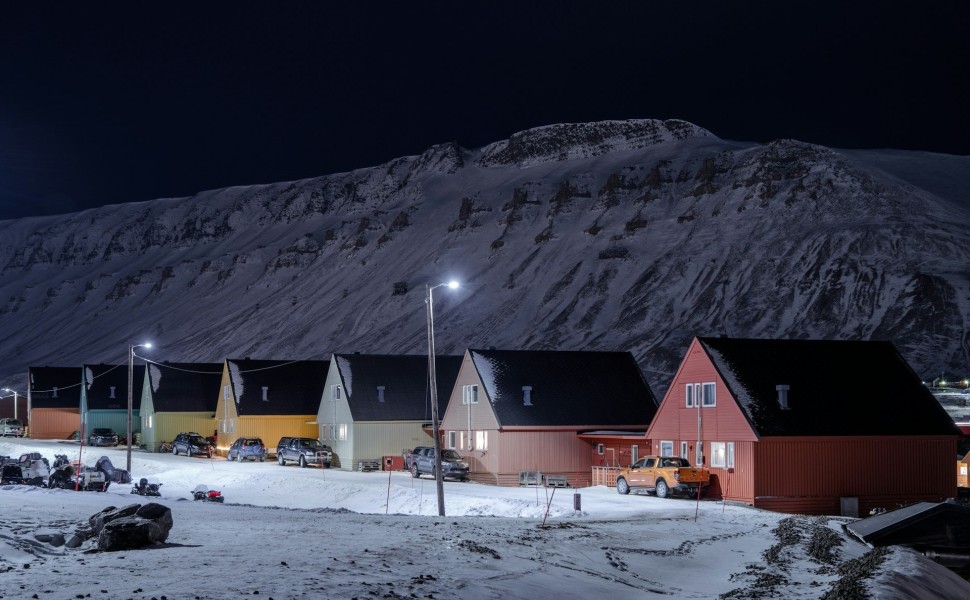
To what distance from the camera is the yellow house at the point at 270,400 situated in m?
71.4

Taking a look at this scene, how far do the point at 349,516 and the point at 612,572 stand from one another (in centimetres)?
1085

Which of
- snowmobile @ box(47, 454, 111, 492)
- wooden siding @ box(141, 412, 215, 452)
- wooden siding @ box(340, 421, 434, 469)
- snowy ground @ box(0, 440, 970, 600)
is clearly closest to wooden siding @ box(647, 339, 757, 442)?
snowy ground @ box(0, 440, 970, 600)

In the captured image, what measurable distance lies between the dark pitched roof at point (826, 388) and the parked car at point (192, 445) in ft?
131

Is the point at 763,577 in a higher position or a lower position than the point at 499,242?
lower

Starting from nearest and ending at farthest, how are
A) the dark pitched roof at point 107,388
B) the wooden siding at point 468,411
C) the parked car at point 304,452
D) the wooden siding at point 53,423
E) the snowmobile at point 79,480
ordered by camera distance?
the snowmobile at point 79,480
the wooden siding at point 468,411
the parked car at point 304,452
the dark pitched roof at point 107,388
the wooden siding at point 53,423

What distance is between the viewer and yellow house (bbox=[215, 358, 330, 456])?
2813 inches

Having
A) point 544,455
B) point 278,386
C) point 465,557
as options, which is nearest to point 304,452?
point 278,386

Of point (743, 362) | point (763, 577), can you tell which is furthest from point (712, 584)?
point (743, 362)

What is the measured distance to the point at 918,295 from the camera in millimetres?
123312

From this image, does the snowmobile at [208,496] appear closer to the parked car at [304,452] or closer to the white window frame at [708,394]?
the parked car at [304,452]

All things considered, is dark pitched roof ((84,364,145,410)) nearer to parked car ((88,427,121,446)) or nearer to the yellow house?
parked car ((88,427,121,446))

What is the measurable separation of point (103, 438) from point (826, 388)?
58.6 metres

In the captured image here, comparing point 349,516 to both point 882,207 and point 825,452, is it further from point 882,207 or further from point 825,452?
point 882,207

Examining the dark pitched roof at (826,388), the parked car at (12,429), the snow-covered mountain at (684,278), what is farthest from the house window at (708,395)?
the parked car at (12,429)
